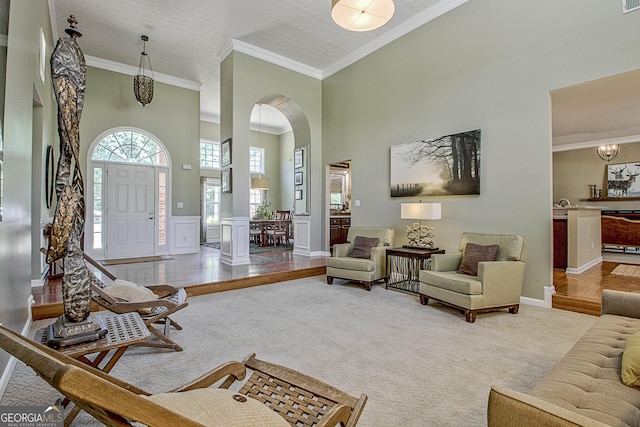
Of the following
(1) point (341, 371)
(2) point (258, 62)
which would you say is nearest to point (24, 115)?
(1) point (341, 371)

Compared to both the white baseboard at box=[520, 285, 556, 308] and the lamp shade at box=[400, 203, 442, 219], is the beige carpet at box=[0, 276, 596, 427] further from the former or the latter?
the lamp shade at box=[400, 203, 442, 219]

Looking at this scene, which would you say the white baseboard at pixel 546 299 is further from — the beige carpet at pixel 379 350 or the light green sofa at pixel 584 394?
the light green sofa at pixel 584 394

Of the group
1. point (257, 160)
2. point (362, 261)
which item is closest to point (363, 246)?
point (362, 261)

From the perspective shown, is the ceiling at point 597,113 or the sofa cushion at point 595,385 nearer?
the sofa cushion at point 595,385

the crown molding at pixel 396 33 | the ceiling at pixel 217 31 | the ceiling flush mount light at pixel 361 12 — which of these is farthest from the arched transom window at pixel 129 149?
the ceiling flush mount light at pixel 361 12

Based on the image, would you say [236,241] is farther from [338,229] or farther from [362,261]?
[338,229]

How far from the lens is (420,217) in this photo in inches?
179

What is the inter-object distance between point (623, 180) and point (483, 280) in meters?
7.99

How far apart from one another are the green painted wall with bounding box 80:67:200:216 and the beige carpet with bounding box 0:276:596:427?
14.4 ft

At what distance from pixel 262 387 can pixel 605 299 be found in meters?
2.46

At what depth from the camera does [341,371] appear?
2.30 metres

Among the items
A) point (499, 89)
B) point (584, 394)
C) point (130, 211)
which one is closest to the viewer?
point (584, 394)

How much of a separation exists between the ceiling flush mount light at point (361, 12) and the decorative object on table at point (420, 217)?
2403mm

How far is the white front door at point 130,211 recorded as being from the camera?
6809 mm
